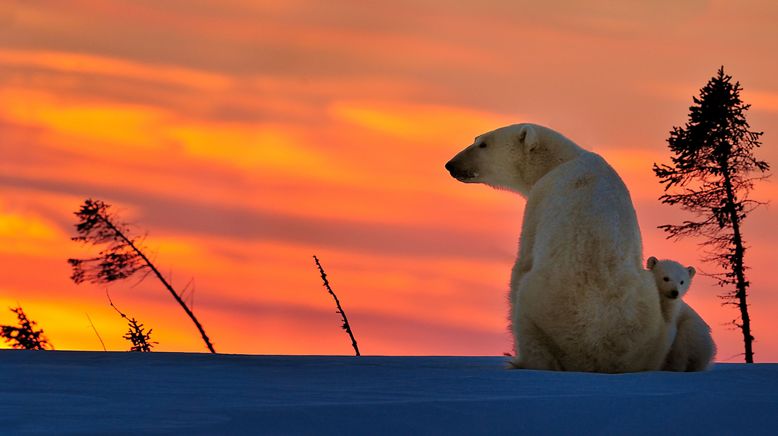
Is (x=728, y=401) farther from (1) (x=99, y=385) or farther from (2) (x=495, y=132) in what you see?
(2) (x=495, y=132)

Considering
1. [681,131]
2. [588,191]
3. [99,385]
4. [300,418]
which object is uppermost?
[681,131]

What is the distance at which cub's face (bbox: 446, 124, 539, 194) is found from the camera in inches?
451

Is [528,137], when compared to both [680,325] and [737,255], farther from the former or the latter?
[737,255]

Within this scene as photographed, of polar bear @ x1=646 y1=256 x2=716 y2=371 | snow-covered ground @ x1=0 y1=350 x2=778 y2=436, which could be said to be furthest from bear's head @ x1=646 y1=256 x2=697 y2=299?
snow-covered ground @ x1=0 y1=350 x2=778 y2=436

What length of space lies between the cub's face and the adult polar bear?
0.87 m

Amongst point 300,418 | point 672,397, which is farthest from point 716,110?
point 300,418

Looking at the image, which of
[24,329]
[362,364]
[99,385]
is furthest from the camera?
[24,329]

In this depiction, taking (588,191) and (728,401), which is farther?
(588,191)

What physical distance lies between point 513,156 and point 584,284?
2.18 m

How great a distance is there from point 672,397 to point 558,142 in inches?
180

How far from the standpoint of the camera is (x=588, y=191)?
398 inches

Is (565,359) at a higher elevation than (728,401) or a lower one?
higher

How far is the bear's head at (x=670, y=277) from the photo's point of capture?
1052cm

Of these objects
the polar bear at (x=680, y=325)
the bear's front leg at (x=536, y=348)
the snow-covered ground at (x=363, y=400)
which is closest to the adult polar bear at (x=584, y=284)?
the bear's front leg at (x=536, y=348)
